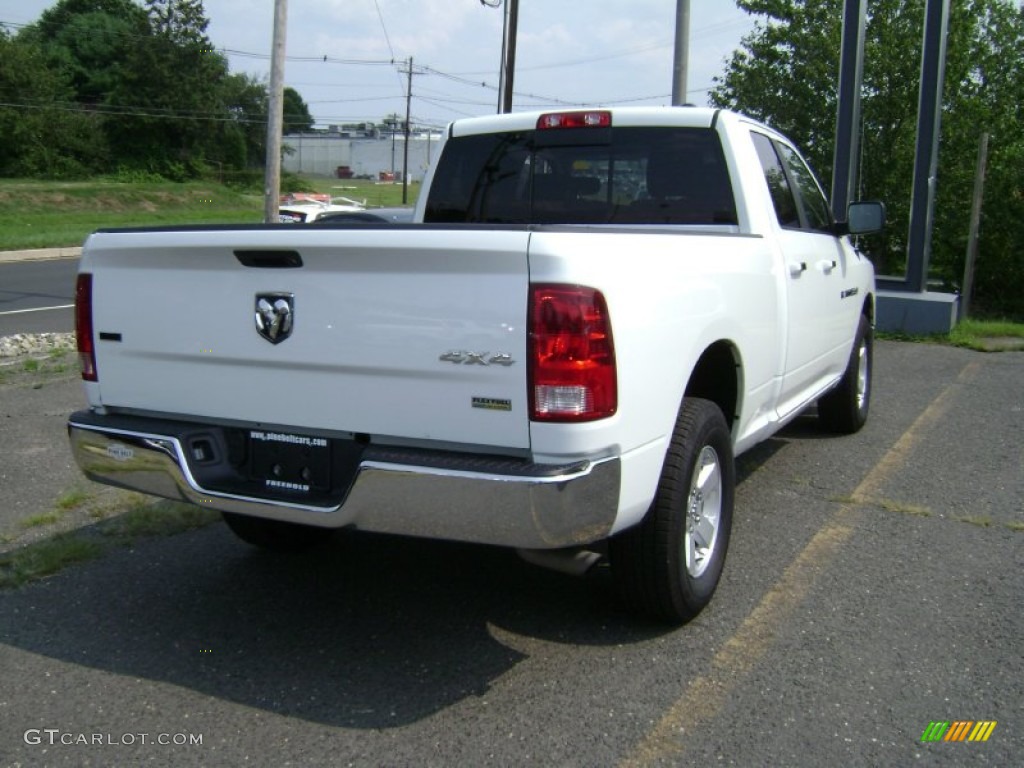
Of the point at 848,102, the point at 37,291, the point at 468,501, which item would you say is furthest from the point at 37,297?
the point at 468,501

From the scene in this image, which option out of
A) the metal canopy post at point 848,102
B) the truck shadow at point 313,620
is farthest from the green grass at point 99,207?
the truck shadow at point 313,620

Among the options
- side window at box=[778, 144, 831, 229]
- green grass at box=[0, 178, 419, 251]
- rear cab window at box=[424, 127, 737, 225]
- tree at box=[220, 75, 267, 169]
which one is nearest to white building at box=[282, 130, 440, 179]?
tree at box=[220, 75, 267, 169]

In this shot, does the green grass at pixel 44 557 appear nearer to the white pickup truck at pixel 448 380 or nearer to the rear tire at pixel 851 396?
the white pickup truck at pixel 448 380

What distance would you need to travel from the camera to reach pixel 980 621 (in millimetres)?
3895

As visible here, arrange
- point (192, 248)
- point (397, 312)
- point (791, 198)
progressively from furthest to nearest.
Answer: point (791, 198) → point (192, 248) → point (397, 312)

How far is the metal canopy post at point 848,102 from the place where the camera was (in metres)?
12.5

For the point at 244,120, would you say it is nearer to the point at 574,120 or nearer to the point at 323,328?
the point at 574,120

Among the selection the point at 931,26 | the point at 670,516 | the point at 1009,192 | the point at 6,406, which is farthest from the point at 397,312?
the point at 1009,192

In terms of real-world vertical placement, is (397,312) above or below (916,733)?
above

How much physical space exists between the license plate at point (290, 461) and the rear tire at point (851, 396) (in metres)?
4.24

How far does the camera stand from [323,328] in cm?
328

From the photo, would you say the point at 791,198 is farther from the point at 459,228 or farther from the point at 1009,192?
the point at 1009,192

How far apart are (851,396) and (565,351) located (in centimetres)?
437

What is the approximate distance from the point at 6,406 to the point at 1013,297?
16.2m
